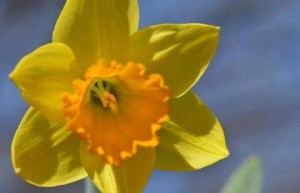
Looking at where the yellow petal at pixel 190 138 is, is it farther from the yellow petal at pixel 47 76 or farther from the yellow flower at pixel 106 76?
the yellow petal at pixel 47 76

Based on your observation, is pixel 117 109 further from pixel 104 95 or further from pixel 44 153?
pixel 44 153

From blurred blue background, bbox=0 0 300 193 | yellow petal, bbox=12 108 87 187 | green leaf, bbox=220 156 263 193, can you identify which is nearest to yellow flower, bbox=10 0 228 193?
yellow petal, bbox=12 108 87 187

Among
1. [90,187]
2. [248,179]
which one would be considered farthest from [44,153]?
[248,179]

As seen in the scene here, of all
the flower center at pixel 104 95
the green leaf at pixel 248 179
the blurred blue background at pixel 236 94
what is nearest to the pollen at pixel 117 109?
the flower center at pixel 104 95

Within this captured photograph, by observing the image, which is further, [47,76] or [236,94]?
[236,94]

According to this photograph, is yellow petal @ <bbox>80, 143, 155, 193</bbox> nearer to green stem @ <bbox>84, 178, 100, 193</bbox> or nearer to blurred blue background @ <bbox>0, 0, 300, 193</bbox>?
green stem @ <bbox>84, 178, 100, 193</bbox>

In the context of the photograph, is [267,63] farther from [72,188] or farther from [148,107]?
[148,107]
